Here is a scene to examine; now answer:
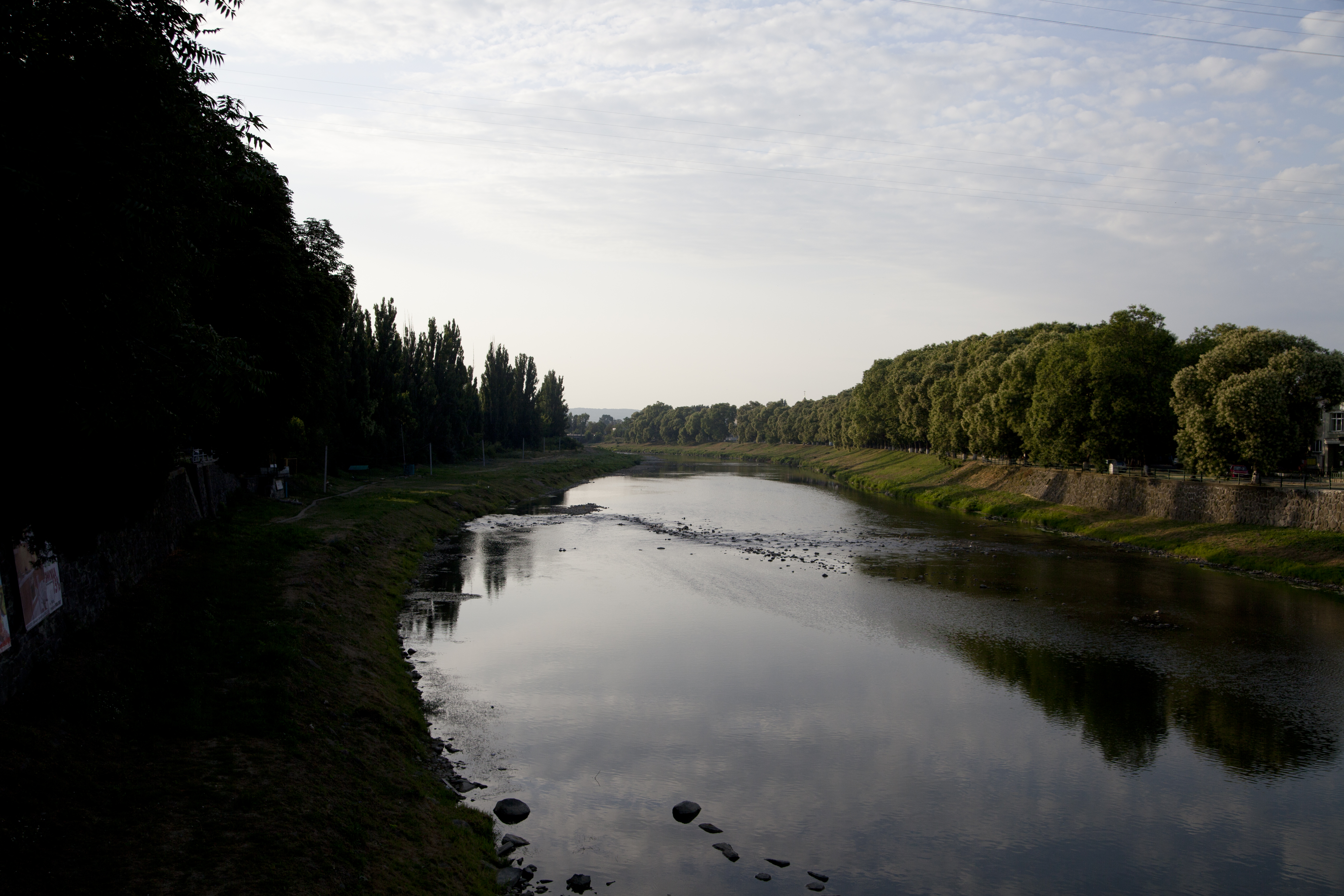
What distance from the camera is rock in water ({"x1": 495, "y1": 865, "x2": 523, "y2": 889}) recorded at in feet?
43.2

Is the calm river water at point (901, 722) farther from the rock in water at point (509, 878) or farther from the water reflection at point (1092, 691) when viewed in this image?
the rock in water at point (509, 878)

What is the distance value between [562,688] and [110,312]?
16.6m

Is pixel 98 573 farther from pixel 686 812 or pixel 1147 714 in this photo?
pixel 1147 714

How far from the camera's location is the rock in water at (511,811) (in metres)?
15.3

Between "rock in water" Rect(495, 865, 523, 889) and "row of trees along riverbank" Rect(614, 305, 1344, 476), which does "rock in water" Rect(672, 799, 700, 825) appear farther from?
"row of trees along riverbank" Rect(614, 305, 1344, 476)

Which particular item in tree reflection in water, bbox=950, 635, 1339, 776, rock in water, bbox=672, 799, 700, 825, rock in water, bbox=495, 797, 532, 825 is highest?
rock in water, bbox=495, 797, 532, 825

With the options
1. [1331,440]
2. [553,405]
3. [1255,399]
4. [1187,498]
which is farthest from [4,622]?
[553,405]

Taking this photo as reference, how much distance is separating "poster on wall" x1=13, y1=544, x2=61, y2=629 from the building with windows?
6404 cm

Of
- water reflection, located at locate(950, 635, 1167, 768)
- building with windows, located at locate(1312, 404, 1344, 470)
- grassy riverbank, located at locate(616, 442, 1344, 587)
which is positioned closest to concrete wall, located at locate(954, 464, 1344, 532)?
grassy riverbank, located at locate(616, 442, 1344, 587)

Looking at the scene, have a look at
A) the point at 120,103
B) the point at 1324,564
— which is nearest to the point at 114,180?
the point at 120,103

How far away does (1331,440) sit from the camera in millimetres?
56375

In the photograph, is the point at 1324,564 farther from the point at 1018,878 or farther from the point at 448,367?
the point at 448,367

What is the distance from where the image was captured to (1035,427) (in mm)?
63188

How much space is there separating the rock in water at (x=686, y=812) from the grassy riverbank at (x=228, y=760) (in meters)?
3.58
